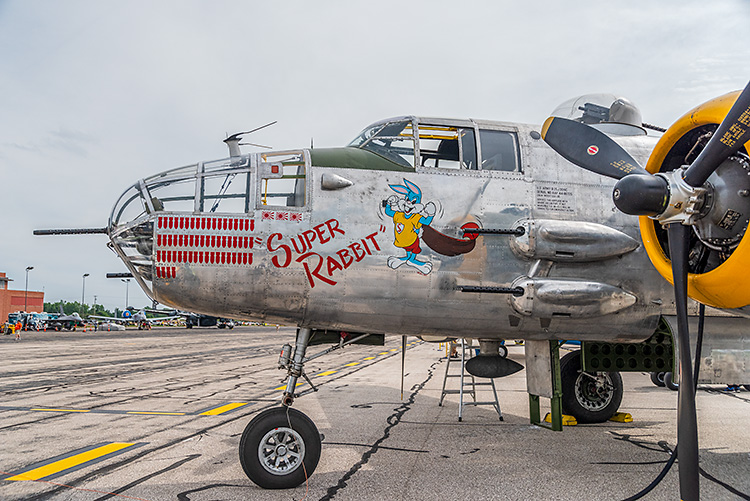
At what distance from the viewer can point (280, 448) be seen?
5.64 m

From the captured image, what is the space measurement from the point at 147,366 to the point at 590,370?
53.9ft

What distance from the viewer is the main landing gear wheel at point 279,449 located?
5469 mm

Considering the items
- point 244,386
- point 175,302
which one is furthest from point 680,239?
point 244,386

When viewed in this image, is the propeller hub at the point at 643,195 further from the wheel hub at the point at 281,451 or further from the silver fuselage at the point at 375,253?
the wheel hub at the point at 281,451

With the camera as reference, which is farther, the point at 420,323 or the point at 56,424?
the point at 56,424

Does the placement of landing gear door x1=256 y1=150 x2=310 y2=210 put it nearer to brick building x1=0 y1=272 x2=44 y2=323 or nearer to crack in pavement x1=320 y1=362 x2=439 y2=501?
Answer: crack in pavement x1=320 y1=362 x2=439 y2=501

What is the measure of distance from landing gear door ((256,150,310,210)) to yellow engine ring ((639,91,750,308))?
364 centimetres

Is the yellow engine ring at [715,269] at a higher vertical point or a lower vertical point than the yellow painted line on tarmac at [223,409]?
higher

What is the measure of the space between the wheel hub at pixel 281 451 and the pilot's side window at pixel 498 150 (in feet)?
12.3

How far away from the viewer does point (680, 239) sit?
15.8 feet

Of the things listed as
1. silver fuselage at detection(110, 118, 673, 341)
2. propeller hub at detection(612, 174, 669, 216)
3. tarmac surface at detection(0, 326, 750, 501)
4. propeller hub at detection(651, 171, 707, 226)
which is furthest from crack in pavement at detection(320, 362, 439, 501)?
propeller hub at detection(651, 171, 707, 226)

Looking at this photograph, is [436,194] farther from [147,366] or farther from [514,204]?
[147,366]

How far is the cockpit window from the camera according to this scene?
6453 millimetres

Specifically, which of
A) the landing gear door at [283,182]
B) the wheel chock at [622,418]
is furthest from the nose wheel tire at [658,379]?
the landing gear door at [283,182]
